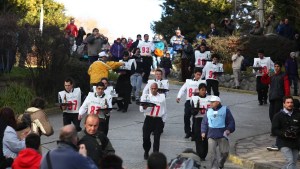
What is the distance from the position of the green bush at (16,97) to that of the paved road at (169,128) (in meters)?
0.90

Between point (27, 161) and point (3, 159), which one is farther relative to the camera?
point (3, 159)

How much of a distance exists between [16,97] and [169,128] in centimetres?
482

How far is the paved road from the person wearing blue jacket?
120cm

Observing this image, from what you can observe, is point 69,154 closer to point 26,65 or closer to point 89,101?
point 89,101

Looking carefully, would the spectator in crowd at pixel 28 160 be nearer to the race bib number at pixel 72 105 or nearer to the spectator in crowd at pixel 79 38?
the race bib number at pixel 72 105

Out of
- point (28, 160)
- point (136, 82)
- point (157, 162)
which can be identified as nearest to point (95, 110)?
point (28, 160)

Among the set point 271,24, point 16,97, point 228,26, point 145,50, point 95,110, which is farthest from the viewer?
point 228,26

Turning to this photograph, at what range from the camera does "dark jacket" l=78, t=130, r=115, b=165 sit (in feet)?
28.7

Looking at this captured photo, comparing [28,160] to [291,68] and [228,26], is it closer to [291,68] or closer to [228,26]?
[291,68]

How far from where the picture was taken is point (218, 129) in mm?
13234

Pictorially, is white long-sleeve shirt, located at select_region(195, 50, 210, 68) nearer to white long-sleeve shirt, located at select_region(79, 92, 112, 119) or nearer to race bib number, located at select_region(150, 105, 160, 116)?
race bib number, located at select_region(150, 105, 160, 116)

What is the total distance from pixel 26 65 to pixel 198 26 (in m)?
18.2

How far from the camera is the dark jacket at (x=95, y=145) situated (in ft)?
28.7

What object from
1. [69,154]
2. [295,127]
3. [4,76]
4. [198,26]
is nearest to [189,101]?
[295,127]
